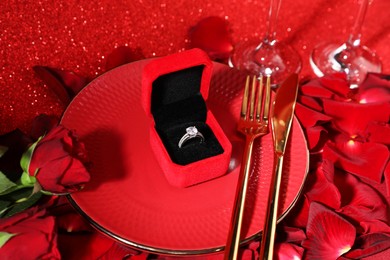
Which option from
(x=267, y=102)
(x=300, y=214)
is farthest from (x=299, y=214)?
(x=267, y=102)

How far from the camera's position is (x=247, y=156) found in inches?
18.5

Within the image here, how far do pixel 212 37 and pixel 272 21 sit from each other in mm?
72

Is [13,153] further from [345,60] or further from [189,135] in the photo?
[345,60]

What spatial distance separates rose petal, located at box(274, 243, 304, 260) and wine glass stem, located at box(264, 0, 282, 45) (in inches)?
10.4

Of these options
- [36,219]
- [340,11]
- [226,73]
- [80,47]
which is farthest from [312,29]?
[36,219]

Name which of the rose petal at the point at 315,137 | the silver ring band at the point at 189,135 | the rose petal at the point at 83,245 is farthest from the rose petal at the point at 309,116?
the rose petal at the point at 83,245

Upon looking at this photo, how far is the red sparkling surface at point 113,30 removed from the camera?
0.55 meters

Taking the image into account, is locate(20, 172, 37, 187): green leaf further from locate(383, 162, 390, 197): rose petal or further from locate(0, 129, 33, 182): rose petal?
locate(383, 162, 390, 197): rose petal

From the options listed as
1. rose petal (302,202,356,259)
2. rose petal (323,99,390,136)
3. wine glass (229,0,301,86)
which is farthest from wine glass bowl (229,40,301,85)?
rose petal (302,202,356,259)

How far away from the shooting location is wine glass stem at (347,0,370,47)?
58 centimetres

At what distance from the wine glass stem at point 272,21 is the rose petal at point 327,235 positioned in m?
0.24

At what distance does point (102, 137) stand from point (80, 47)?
0.51 ft

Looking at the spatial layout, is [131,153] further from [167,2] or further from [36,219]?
[167,2]

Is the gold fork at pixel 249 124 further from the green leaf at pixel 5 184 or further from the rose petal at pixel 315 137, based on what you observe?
the green leaf at pixel 5 184
